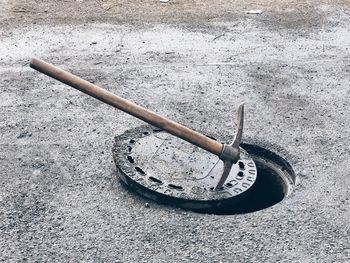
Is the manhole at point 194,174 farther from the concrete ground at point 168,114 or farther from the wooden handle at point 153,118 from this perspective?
the wooden handle at point 153,118

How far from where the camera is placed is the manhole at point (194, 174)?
4.27 m

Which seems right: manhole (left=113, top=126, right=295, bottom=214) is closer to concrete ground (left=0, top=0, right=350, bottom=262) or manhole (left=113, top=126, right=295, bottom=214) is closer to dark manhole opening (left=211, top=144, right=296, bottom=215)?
dark manhole opening (left=211, top=144, right=296, bottom=215)

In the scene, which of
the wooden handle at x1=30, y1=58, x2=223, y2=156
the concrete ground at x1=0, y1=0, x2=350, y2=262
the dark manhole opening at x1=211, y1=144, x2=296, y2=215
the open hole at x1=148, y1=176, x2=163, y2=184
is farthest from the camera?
the dark manhole opening at x1=211, y1=144, x2=296, y2=215

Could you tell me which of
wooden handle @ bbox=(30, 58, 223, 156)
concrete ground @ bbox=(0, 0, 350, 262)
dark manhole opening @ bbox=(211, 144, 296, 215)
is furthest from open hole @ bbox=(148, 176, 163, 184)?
dark manhole opening @ bbox=(211, 144, 296, 215)

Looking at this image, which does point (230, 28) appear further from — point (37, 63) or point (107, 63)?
point (37, 63)

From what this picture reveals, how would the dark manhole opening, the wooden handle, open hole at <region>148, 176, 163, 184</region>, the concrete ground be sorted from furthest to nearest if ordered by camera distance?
the dark manhole opening < open hole at <region>148, 176, 163, 184</region> < the wooden handle < the concrete ground

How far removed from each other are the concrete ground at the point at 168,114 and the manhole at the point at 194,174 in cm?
11

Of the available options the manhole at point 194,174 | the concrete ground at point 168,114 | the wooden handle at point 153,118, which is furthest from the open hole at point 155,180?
the wooden handle at point 153,118

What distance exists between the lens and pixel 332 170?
4.64 metres

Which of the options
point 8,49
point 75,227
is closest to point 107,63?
point 8,49

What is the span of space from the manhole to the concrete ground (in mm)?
110

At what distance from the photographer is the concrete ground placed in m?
3.88

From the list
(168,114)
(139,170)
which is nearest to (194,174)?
(139,170)

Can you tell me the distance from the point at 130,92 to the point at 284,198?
208 centimetres
